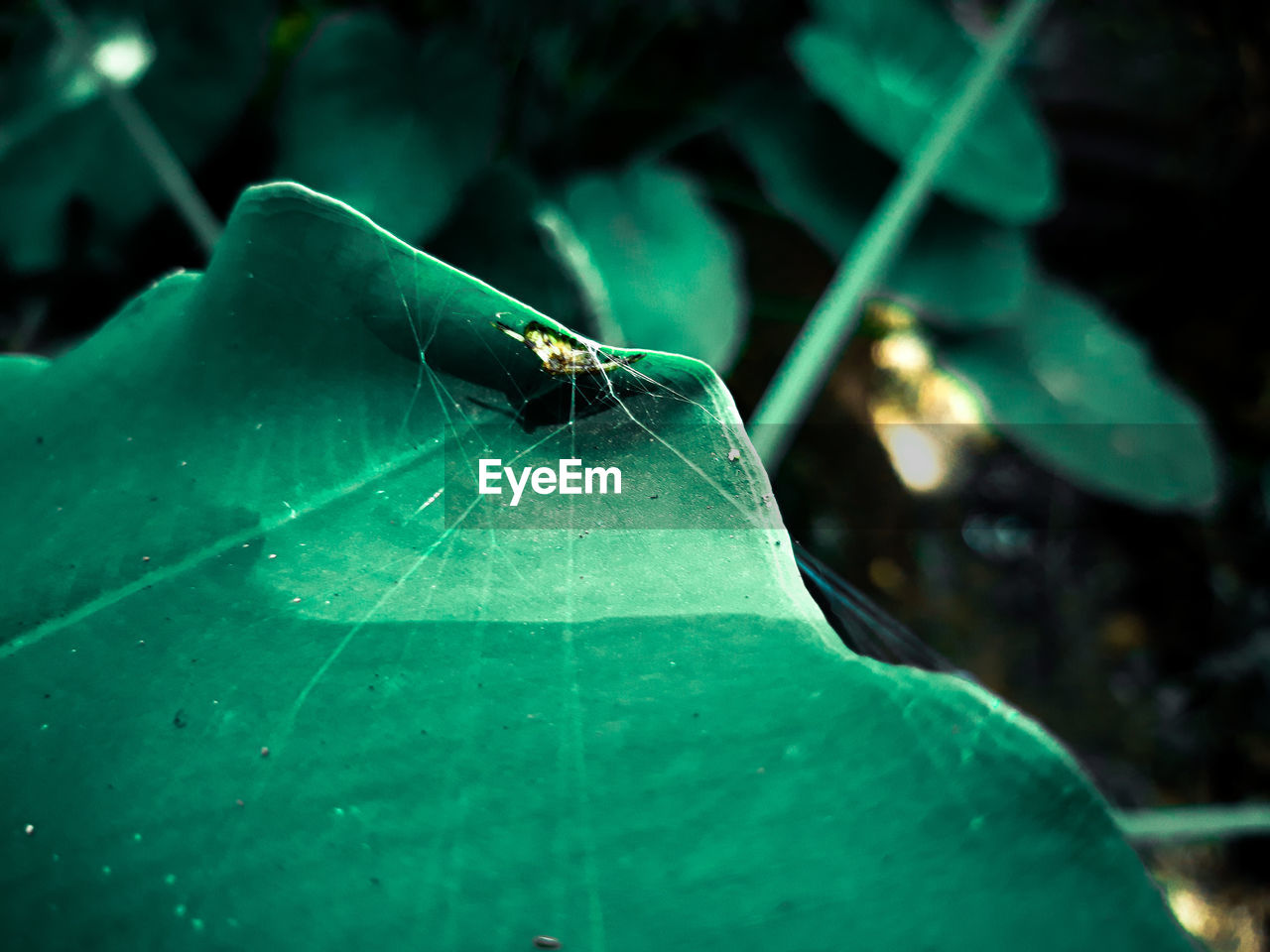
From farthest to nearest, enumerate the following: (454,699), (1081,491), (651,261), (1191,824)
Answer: (1081,491) < (651,261) < (1191,824) < (454,699)

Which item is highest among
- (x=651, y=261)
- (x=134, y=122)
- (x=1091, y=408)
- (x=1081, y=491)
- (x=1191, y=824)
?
(x=134, y=122)

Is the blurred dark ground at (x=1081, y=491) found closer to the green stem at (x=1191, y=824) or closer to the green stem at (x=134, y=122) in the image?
the green stem at (x=1191, y=824)

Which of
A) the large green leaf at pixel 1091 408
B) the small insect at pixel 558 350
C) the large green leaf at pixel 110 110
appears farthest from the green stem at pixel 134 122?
the large green leaf at pixel 1091 408

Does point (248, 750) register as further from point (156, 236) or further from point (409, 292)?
point (156, 236)

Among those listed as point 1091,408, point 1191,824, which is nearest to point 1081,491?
point 1091,408

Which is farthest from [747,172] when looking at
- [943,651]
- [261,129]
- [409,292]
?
[409,292]

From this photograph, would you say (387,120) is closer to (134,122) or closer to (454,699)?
(134,122)

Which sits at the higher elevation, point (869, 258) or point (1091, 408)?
point (869, 258)
